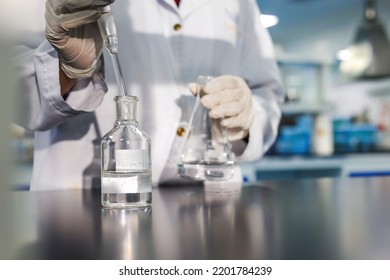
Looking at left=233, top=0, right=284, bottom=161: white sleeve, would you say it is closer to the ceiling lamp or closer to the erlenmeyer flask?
the erlenmeyer flask

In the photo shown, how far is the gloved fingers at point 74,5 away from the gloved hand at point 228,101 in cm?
27

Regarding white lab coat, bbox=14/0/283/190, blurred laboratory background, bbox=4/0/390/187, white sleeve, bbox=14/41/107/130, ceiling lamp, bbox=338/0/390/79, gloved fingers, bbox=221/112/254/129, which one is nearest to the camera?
white sleeve, bbox=14/41/107/130

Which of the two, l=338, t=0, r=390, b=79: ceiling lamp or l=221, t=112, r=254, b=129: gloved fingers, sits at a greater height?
l=338, t=0, r=390, b=79: ceiling lamp

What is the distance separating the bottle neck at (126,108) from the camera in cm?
64

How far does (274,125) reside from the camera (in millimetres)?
Answer: 1117

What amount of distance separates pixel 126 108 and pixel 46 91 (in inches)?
8.5

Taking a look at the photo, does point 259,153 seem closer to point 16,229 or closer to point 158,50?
point 158,50

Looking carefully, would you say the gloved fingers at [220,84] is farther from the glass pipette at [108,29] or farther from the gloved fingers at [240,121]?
the glass pipette at [108,29]

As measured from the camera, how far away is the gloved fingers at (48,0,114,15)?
24.8 inches

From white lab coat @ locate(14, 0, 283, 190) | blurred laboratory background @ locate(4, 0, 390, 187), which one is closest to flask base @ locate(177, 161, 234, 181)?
white lab coat @ locate(14, 0, 283, 190)

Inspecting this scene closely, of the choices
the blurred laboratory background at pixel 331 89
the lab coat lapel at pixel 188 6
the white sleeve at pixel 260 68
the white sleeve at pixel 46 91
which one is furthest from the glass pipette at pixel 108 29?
the blurred laboratory background at pixel 331 89

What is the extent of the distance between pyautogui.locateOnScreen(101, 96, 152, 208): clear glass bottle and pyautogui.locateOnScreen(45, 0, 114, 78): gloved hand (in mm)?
132

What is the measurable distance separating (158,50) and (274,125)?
333mm

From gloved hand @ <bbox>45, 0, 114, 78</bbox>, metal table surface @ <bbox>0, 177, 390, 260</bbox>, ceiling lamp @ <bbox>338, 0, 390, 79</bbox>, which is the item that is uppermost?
ceiling lamp @ <bbox>338, 0, 390, 79</bbox>
